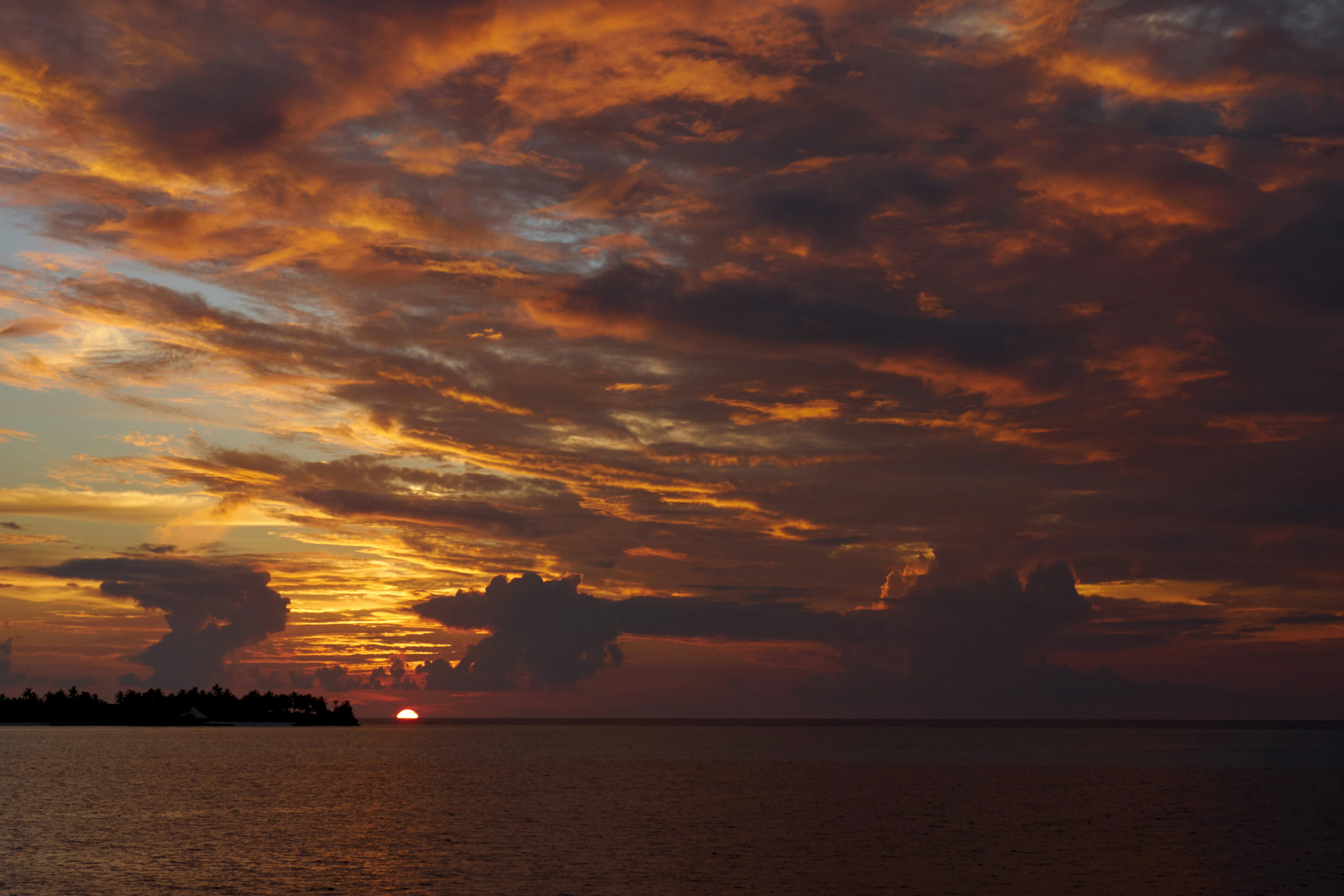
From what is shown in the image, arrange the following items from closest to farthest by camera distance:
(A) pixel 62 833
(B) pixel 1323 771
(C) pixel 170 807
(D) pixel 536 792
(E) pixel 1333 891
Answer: (E) pixel 1333 891, (A) pixel 62 833, (C) pixel 170 807, (D) pixel 536 792, (B) pixel 1323 771

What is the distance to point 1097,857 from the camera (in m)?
77.8

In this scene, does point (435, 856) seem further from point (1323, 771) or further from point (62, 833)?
point (1323, 771)

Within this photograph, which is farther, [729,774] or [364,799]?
[729,774]

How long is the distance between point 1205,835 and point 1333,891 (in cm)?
2966

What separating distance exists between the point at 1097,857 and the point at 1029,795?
201ft

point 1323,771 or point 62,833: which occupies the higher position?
point 62,833

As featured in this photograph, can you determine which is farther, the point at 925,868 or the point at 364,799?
the point at 364,799

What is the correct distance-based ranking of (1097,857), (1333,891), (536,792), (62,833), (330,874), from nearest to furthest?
(1333,891)
(330,874)
(1097,857)
(62,833)
(536,792)

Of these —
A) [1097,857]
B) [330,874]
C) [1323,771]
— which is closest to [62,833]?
[330,874]

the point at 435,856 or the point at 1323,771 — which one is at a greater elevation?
the point at 435,856

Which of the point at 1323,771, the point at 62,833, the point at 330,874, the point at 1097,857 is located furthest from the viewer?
the point at 1323,771

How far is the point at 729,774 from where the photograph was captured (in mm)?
178250

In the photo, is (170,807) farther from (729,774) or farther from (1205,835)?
(1205,835)

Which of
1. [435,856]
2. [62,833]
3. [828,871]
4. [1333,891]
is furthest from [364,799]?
[1333,891]
